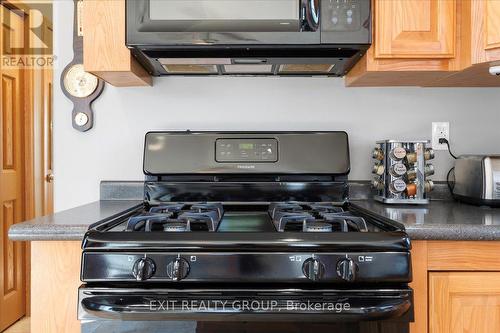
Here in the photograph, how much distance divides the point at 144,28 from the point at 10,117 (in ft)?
6.49

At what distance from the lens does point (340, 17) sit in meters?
1.37

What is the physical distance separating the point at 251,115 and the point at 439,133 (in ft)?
2.53

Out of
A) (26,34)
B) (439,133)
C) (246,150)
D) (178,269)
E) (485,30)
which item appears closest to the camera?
(178,269)

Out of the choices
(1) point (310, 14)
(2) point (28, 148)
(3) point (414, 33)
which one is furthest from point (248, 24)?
(2) point (28, 148)

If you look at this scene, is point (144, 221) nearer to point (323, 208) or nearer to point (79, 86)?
point (323, 208)

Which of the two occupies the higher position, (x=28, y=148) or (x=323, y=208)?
(x=28, y=148)

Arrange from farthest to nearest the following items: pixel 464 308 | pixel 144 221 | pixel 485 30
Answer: pixel 485 30 < pixel 144 221 < pixel 464 308

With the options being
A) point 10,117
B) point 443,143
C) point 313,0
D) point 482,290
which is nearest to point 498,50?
point 443,143

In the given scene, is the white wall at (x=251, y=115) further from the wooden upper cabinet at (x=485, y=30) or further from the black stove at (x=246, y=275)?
the black stove at (x=246, y=275)

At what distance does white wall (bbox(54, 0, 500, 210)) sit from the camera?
1.71 m

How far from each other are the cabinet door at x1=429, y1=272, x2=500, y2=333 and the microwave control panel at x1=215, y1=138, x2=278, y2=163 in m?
0.74

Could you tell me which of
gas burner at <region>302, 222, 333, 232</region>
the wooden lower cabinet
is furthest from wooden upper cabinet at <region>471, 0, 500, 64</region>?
gas burner at <region>302, 222, 333, 232</region>

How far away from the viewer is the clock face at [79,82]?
66.6 inches

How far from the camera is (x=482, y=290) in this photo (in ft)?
Result: 3.58
